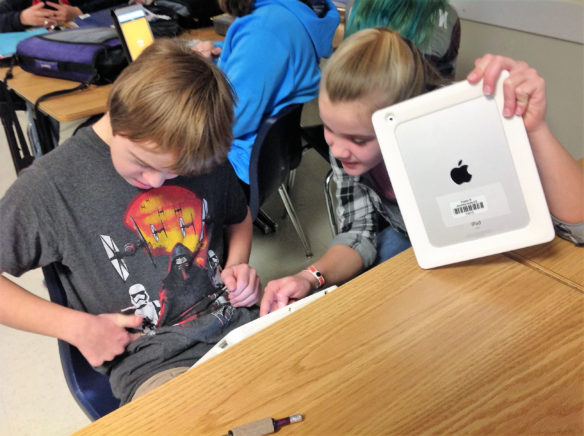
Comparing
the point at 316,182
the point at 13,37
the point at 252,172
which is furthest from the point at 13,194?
the point at 316,182

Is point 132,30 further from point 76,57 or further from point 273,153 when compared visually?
point 273,153

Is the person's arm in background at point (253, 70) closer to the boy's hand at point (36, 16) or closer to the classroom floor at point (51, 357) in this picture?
the classroom floor at point (51, 357)

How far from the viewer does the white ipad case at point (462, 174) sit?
2.42 ft

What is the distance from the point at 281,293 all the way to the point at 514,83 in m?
0.54

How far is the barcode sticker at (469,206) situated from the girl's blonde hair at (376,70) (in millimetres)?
278

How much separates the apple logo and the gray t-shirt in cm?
55

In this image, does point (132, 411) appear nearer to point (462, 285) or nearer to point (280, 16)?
point (462, 285)

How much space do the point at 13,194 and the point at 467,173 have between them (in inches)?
30.2

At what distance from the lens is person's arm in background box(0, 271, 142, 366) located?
3.02 ft

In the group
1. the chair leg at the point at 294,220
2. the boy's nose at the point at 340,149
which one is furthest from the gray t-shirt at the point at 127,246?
the chair leg at the point at 294,220

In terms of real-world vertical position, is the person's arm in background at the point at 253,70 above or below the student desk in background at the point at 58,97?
above

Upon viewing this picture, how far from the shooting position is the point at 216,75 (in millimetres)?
923

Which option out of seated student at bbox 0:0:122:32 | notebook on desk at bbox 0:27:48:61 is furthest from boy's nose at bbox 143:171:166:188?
seated student at bbox 0:0:122:32

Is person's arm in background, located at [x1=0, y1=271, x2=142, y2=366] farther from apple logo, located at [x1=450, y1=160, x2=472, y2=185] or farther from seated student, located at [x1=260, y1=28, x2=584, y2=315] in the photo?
apple logo, located at [x1=450, y1=160, x2=472, y2=185]
